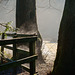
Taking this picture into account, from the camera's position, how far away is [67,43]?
2861 mm

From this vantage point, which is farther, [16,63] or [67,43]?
[67,43]

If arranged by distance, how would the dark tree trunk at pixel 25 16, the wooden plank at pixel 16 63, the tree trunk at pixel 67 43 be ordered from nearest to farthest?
the wooden plank at pixel 16 63 → the tree trunk at pixel 67 43 → the dark tree trunk at pixel 25 16

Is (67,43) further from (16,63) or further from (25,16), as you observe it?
(25,16)

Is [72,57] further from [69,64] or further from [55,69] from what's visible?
[55,69]

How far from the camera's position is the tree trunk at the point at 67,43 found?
9.16 feet

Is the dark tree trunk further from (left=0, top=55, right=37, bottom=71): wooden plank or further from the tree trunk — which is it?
the tree trunk

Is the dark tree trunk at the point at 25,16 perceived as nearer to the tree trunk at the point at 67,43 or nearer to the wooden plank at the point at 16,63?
the wooden plank at the point at 16,63

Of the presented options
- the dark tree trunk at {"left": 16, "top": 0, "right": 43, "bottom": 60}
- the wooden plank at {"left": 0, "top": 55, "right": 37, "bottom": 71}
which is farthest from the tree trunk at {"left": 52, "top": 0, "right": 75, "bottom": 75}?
the dark tree trunk at {"left": 16, "top": 0, "right": 43, "bottom": 60}

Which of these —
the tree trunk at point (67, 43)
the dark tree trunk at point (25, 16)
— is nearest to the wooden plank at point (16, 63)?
the tree trunk at point (67, 43)

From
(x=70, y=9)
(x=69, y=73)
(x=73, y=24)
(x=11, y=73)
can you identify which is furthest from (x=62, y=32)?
(x=11, y=73)

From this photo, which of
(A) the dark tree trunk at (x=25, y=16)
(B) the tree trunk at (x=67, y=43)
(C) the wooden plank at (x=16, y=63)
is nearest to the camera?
(C) the wooden plank at (x=16, y=63)

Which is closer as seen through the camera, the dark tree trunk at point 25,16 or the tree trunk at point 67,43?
the tree trunk at point 67,43

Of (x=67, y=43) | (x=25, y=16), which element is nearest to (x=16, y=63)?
(x=67, y=43)

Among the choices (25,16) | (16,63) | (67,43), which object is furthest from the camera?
(25,16)
